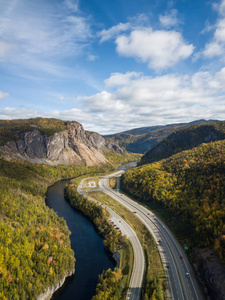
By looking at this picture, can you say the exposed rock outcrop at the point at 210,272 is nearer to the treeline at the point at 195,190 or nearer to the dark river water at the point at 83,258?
the treeline at the point at 195,190

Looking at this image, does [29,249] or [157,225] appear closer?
[29,249]

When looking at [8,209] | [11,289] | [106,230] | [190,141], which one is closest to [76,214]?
[106,230]

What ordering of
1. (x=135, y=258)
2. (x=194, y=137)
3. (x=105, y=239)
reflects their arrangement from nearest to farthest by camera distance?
(x=135, y=258)
(x=105, y=239)
(x=194, y=137)

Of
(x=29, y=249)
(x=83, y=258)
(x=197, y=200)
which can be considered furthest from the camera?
(x=197, y=200)

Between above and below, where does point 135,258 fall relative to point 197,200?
below

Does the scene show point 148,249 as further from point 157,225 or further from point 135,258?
point 157,225

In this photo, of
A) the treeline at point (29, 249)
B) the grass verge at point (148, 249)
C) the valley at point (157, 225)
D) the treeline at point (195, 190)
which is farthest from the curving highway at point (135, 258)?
the treeline at point (195, 190)

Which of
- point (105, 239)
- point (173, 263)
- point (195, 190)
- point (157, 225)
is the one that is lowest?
point (173, 263)

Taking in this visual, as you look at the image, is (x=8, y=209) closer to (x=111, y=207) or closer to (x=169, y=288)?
(x=111, y=207)

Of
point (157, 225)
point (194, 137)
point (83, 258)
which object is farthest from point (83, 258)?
point (194, 137)
